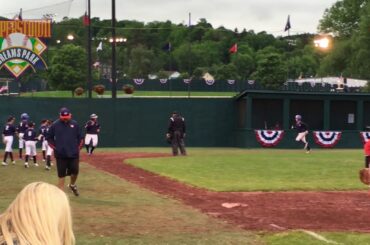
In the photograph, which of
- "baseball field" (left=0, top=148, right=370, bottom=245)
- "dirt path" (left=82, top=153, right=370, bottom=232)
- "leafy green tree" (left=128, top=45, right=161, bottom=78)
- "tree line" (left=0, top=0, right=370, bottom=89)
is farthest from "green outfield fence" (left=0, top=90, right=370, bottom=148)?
"leafy green tree" (left=128, top=45, right=161, bottom=78)

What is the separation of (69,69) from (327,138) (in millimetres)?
42717

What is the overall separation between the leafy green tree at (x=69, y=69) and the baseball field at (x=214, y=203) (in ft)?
170

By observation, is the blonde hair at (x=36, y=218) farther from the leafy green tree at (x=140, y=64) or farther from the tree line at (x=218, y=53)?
the leafy green tree at (x=140, y=64)

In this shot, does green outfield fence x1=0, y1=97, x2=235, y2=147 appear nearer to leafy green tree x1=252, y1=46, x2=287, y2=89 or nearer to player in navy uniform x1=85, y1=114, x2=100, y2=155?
player in navy uniform x1=85, y1=114, x2=100, y2=155

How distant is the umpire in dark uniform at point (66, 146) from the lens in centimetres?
1324

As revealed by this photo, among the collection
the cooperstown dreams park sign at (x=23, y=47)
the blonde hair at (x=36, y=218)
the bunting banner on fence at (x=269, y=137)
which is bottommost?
the bunting banner on fence at (x=269, y=137)

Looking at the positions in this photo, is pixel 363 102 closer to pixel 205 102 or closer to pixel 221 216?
pixel 205 102

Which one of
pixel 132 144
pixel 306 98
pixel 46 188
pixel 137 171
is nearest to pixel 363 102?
pixel 306 98

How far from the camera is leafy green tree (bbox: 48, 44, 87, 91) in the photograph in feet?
236

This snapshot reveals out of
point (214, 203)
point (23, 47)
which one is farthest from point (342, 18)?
point (214, 203)

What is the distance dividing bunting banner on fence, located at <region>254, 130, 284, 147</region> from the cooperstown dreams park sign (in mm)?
13318

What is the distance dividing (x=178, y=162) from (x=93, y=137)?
637 centimetres

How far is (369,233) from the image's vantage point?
31.2ft

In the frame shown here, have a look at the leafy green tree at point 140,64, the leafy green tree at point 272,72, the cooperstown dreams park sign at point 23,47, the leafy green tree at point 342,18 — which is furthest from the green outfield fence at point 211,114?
the leafy green tree at point 140,64
